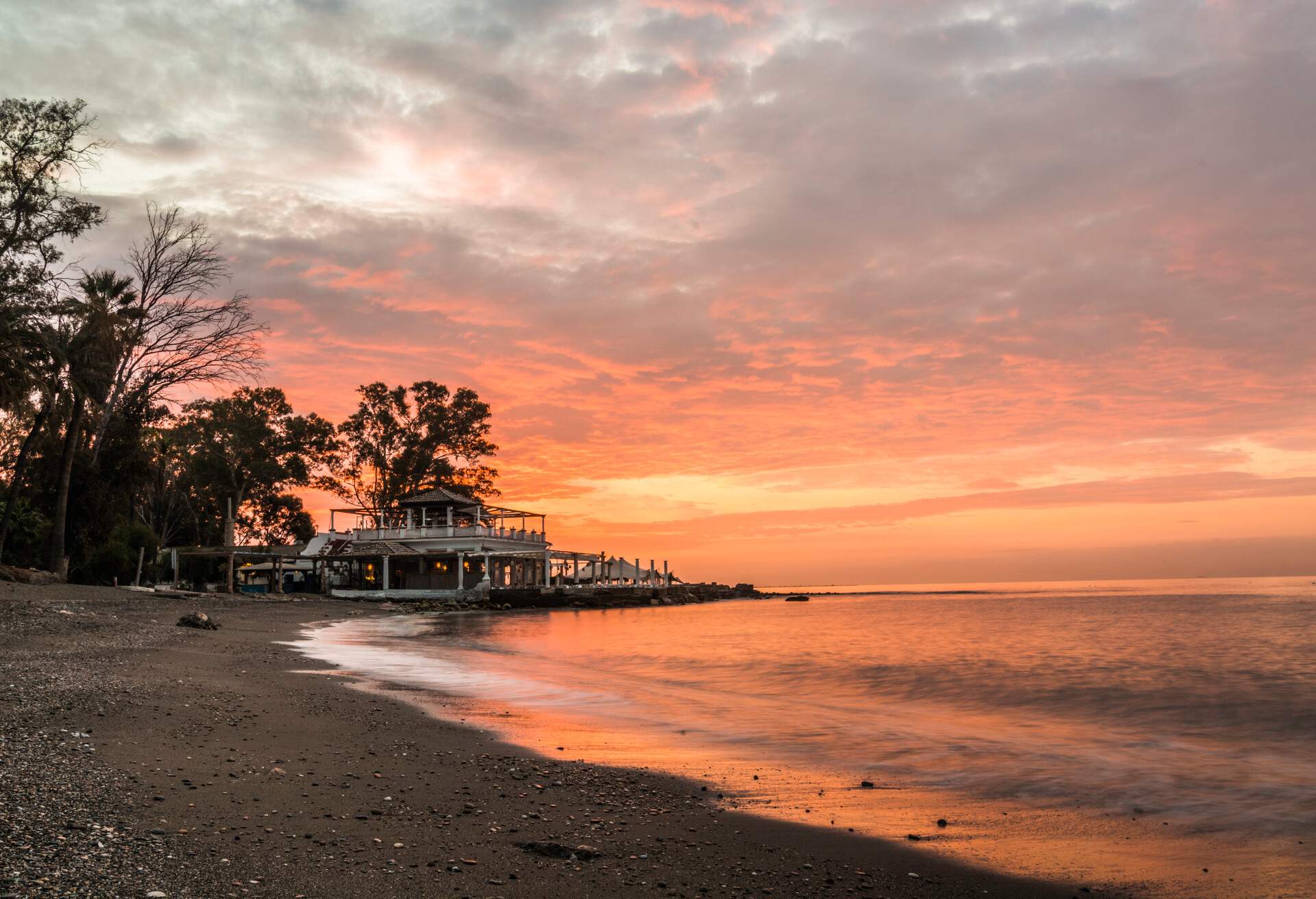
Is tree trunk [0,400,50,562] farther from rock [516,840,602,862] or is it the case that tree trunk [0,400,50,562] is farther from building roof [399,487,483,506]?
rock [516,840,602,862]

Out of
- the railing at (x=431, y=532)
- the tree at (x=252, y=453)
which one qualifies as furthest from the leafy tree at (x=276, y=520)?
the railing at (x=431, y=532)

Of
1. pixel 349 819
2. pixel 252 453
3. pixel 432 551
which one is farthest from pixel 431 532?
pixel 349 819

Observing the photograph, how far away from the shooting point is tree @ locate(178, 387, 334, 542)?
66312 mm

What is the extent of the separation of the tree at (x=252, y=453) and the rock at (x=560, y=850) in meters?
66.2

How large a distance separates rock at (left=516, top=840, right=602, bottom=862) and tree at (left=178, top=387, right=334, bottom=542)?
66224 mm

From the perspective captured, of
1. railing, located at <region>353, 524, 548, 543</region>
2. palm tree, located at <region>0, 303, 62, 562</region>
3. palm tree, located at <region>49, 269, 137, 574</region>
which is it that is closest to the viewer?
palm tree, located at <region>0, 303, 62, 562</region>

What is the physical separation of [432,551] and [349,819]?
5263 cm

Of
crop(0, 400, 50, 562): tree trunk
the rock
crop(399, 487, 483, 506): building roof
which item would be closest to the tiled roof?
crop(399, 487, 483, 506): building roof

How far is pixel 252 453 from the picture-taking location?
222 feet

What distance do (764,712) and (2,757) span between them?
10.3 m

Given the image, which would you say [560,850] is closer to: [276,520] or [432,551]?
[432,551]

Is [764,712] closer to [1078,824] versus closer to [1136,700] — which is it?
[1078,824]

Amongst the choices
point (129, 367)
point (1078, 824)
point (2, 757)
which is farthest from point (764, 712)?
point (129, 367)

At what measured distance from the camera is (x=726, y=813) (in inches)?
255
